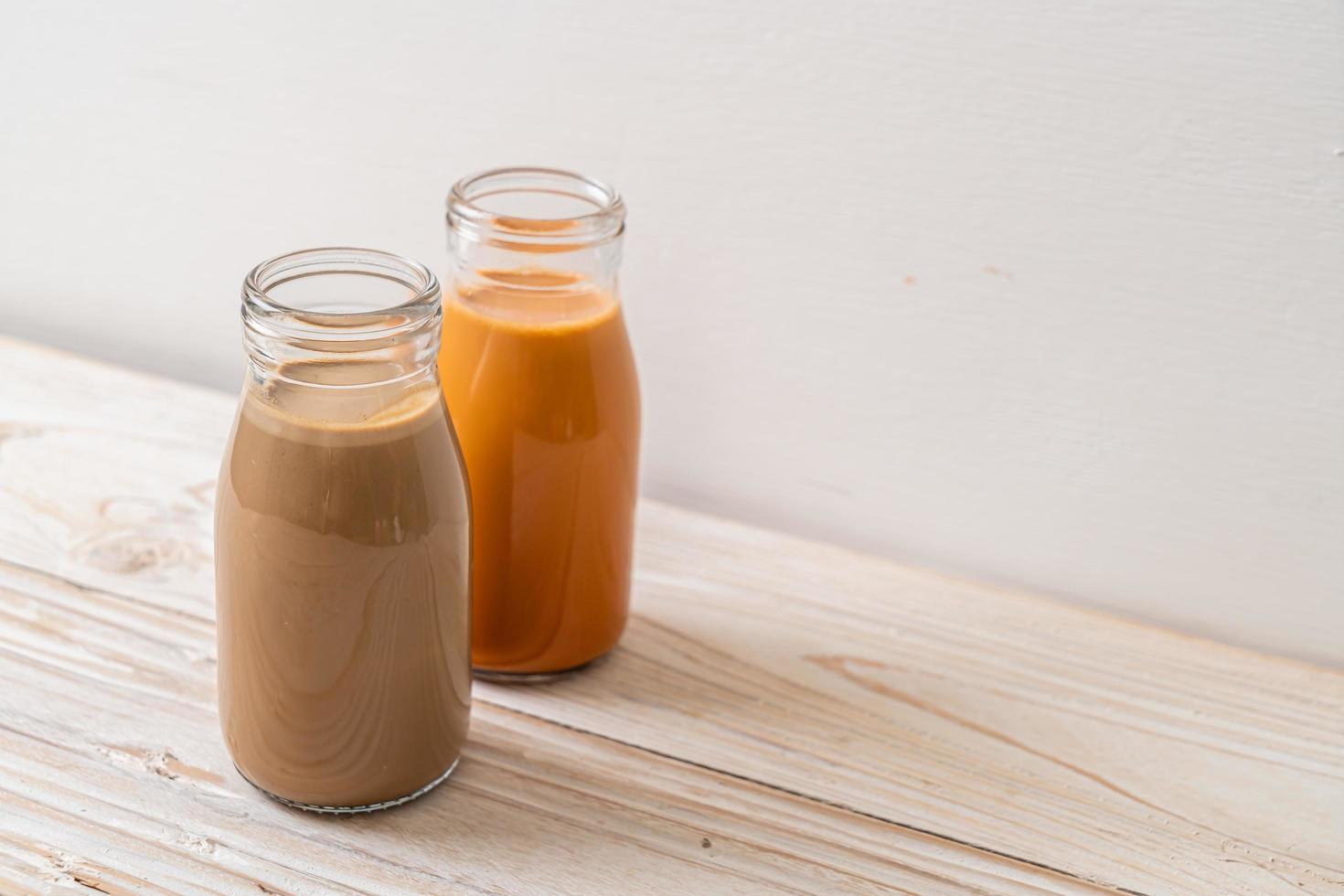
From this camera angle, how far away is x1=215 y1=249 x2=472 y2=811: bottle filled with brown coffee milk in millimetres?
594

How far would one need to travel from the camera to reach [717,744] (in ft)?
2.43

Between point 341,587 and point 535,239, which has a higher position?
point 535,239

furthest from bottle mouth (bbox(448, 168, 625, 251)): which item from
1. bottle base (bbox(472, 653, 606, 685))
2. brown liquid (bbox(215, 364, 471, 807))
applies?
bottle base (bbox(472, 653, 606, 685))

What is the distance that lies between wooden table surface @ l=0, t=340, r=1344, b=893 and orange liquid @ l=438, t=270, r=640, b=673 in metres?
0.04

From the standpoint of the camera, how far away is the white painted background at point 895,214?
0.79 metres

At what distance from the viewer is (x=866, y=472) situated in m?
0.95

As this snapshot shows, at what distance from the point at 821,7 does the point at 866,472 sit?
32 centimetres

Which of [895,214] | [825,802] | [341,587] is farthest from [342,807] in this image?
[895,214]

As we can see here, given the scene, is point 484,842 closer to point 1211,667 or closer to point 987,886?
point 987,886

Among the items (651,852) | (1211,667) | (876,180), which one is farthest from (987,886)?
(876,180)

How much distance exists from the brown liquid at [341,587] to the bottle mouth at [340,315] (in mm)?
14

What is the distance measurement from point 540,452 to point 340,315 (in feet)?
0.55

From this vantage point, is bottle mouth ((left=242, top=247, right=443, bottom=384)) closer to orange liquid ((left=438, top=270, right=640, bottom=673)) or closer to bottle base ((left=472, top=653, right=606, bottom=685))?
orange liquid ((left=438, top=270, right=640, bottom=673))

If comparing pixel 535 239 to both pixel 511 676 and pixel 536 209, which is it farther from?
pixel 511 676
